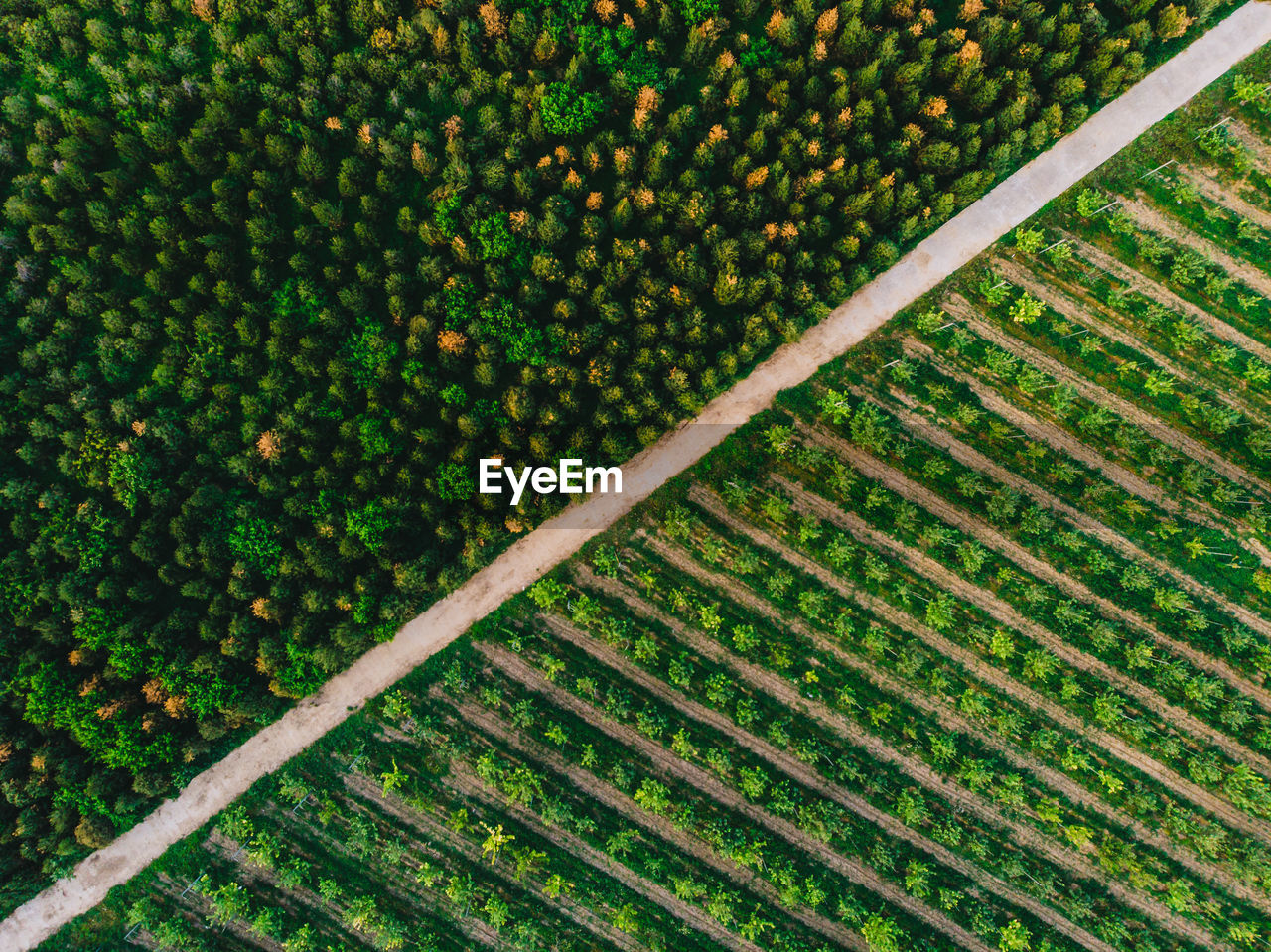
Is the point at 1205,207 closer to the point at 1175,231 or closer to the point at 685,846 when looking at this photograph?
the point at 1175,231

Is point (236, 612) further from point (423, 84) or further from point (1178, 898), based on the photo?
point (1178, 898)

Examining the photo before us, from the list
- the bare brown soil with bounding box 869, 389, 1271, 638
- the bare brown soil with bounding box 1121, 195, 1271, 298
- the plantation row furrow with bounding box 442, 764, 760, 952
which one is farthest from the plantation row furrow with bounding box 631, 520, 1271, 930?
the bare brown soil with bounding box 1121, 195, 1271, 298

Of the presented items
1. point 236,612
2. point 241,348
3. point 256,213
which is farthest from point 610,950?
point 256,213

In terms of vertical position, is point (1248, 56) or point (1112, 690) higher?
point (1248, 56)

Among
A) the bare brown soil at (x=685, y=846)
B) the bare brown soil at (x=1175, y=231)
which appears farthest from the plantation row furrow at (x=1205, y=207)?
the bare brown soil at (x=685, y=846)

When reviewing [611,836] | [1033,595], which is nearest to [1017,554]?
[1033,595]

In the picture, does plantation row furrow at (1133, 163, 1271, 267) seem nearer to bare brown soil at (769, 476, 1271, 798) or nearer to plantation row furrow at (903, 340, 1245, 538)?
plantation row furrow at (903, 340, 1245, 538)
